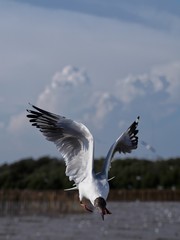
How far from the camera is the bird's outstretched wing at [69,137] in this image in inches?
302

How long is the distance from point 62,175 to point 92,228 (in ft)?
107

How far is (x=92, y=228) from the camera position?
4228 cm

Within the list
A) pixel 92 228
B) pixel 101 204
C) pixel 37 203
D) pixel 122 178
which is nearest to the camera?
pixel 101 204

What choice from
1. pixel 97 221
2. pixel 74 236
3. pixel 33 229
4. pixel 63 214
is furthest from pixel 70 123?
pixel 63 214

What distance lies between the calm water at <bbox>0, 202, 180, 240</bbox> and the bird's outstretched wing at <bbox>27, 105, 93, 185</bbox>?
27707 millimetres

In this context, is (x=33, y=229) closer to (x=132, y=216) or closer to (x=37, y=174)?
(x=132, y=216)

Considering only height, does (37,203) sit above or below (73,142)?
above

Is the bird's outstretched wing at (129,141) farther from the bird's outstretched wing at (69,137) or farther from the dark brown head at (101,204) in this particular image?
the dark brown head at (101,204)

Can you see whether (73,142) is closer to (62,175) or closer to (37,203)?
(37,203)

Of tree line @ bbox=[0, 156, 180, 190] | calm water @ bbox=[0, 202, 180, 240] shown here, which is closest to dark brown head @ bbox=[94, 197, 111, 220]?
calm water @ bbox=[0, 202, 180, 240]

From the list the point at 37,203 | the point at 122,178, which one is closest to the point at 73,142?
the point at 37,203

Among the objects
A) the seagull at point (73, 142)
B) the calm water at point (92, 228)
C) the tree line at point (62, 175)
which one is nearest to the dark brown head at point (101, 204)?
the seagull at point (73, 142)

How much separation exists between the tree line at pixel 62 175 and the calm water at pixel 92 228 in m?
22.9

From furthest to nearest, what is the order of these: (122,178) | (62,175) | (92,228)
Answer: (122,178) < (62,175) < (92,228)
